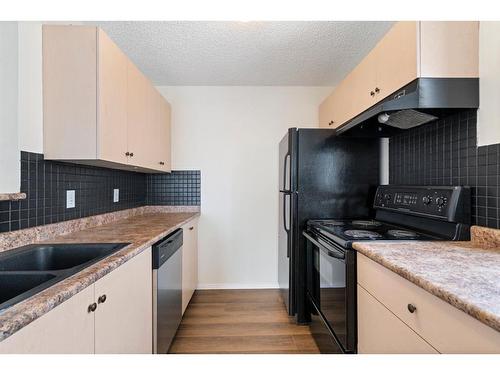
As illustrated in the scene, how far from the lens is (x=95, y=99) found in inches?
60.1

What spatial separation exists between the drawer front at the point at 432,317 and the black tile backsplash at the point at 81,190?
164 centimetres

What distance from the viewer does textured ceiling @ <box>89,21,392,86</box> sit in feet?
6.59

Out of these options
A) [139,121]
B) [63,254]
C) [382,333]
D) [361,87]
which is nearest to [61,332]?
[63,254]

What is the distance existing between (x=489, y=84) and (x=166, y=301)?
81.3 inches

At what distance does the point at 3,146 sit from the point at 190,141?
1.93m

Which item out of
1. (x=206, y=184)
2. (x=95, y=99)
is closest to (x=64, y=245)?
(x=95, y=99)

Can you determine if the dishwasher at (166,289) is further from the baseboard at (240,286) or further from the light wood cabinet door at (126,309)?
the baseboard at (240,286)

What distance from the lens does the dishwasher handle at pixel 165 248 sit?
1.59m

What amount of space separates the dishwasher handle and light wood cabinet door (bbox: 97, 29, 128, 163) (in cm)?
58

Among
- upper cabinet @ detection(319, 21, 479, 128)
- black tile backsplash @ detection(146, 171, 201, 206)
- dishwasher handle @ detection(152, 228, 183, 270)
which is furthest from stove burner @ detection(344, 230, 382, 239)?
black tile backsplash @ detection(146, 171, 201, 206)

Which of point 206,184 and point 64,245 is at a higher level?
point 206,184

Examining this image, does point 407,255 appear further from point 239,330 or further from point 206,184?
point 206,184

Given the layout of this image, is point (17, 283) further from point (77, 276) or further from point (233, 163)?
point (233, 163)

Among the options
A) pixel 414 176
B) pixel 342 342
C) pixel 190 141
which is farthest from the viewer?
pixel 190 141
